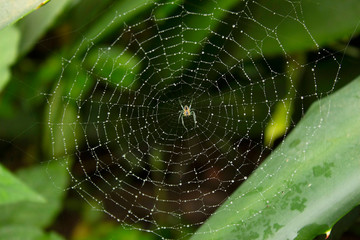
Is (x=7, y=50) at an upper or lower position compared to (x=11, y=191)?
upper

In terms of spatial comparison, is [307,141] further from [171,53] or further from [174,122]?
[174,122]

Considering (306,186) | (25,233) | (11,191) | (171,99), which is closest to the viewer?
(306,186)

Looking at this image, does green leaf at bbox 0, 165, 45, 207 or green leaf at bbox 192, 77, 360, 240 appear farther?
green leaf at bbox 0, 165, 45, 207

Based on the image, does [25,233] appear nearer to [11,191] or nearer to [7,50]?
[11,191]

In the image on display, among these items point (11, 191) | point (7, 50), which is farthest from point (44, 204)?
point (7, 50)

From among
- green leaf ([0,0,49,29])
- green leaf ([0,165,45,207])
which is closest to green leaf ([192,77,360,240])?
green leaf ([0,165,45,207])

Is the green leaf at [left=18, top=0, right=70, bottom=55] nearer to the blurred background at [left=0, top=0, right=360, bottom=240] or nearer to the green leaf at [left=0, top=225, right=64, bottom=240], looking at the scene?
the blurred background at [left=0, top=0, right=360, bottom=240]

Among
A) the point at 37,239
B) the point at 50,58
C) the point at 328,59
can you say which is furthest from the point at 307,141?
the point at 50,58
